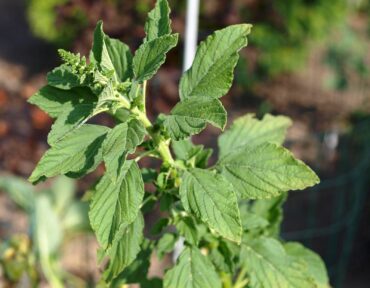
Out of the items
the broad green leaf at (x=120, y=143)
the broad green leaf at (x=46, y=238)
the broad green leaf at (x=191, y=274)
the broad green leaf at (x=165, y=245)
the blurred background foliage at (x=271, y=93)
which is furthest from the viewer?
the blurred background foliage at (x=271, y=93)

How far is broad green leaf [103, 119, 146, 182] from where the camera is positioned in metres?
0.92

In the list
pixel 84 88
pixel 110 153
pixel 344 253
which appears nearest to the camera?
pixel 110 153

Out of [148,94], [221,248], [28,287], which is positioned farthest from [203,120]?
[148,94]

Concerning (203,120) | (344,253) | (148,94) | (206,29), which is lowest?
(344,253)

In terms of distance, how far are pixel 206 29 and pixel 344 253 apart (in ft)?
8.07

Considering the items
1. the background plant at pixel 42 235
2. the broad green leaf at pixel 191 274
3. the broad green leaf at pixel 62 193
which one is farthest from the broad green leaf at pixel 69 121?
the broad green leaf at pixel 62 193

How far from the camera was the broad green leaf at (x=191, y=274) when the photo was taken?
1.14m

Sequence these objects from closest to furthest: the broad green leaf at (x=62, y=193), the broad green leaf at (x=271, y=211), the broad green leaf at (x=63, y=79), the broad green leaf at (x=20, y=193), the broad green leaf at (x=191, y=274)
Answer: the broad green leaf at (x=63, y=79) → the broad green leaf at (x=191, y=274) → the broad green leaf at (x=271, y=211) → the broad green leaf at (x=20, y=193) → the broad green leaf at (x=62, y=193)

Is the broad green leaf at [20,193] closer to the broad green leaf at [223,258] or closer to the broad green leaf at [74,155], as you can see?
the broad green leaf at [223,258]

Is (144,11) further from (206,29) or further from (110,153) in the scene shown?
(110,153)

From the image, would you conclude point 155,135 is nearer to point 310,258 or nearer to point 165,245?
point 165,245

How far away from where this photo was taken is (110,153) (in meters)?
0.94

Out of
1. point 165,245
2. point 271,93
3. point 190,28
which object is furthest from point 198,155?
point 271,93

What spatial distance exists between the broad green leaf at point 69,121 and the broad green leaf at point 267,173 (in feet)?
0.88
